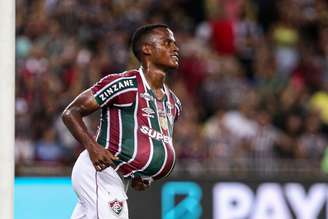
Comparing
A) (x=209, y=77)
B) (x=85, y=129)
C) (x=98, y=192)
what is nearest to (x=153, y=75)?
(x=85, y=129)

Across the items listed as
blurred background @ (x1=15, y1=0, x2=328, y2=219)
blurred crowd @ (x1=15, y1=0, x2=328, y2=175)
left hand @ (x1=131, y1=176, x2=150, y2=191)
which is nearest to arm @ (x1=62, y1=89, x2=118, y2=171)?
left hand @ (x1=131, y1=176, x2=150, y2=191)

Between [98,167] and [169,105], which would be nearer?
[98,167]

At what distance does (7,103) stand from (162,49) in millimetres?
1810

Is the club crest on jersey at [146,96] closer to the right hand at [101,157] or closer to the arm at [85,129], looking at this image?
the arm at [85,129]

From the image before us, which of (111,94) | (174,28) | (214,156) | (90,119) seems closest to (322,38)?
(174,28)

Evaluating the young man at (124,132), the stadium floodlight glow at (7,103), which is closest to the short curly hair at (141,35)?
the young man at (124,132)

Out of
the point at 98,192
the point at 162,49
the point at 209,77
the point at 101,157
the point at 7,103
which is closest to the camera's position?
the point at 7,103

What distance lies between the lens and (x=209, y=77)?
49.9ft

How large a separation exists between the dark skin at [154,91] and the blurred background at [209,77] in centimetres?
435

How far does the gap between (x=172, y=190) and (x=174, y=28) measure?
435 centimetres

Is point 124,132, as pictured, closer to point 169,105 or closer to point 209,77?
point 169,105

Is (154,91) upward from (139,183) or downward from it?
upward

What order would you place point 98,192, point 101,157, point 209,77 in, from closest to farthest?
point 101,157
point 98,192
point 209,77

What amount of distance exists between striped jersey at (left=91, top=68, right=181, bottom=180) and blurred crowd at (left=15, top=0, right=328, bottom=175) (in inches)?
190
